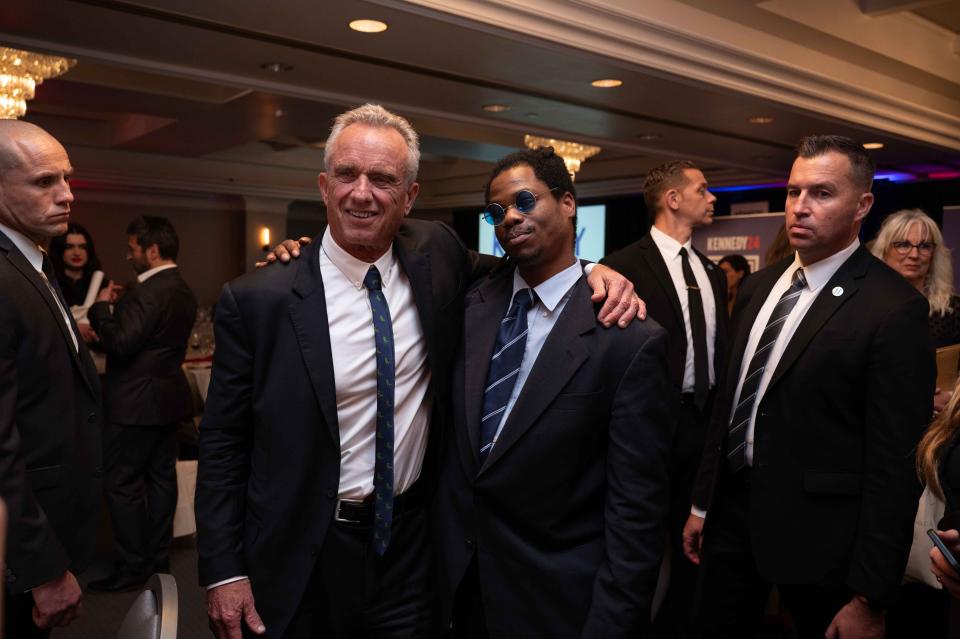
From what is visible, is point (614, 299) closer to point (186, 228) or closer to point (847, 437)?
point (847, 437)

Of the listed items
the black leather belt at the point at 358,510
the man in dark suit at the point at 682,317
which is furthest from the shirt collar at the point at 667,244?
the black leather belt at the point at 358,510

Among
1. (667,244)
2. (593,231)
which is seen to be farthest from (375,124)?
(593,231)

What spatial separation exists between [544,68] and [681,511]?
2.61 metres

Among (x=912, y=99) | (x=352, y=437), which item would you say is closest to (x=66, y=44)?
(x=352, y=437)

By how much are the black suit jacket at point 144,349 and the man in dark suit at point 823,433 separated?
2842 millimetres

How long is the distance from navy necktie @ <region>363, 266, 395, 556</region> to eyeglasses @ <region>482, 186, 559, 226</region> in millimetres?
344

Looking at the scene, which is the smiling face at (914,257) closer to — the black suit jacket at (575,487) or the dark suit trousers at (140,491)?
the black suit jacket at (575,487)

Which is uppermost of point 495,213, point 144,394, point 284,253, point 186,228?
point 186,228

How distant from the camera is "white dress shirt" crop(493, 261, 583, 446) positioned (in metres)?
1.72

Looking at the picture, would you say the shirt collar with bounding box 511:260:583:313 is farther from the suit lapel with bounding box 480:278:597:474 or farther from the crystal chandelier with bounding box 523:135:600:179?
the crystal chandelier with bounding box 523:135:600:179

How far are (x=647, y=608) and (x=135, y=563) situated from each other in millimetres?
3142

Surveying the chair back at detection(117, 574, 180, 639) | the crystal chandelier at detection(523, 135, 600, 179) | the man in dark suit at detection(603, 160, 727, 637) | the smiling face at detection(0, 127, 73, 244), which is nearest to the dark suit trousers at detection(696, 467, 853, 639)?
the man in dark suit at detection(603, 160, 727, 637)

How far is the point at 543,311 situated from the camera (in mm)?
1762

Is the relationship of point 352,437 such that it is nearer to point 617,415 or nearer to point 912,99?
point 617,415
